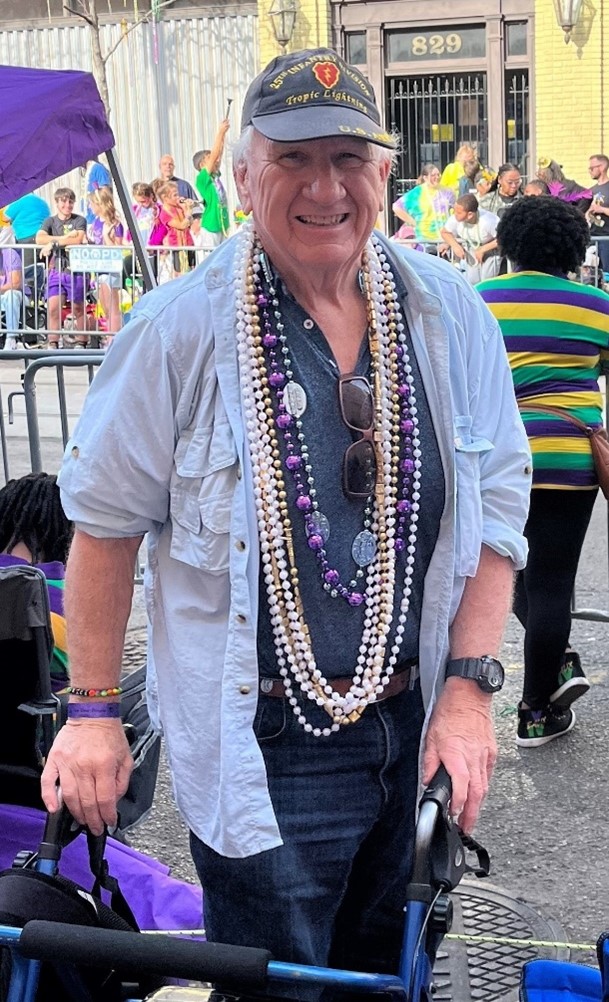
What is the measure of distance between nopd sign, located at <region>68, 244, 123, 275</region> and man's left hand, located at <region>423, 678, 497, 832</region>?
10.9 metres

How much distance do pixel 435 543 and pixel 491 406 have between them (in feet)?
0.86

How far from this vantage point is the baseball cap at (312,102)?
2.19 meters

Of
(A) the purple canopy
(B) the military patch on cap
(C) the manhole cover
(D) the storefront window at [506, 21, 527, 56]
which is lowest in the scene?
(C) the manhole cover

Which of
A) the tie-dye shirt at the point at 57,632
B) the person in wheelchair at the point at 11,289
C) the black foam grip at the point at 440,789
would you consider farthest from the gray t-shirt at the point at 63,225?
the black foam grip at the point at 440,789

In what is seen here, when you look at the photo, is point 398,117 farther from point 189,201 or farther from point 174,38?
point 189,201

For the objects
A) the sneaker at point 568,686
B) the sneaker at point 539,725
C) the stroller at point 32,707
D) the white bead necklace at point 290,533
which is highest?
the white bead necklace at point 290,533

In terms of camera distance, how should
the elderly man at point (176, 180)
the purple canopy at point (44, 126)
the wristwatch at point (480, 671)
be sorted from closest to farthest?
the wristwatch at point (480, 671) → the purple canopy at point (44, 126) → the elderly man at point (176, 180)

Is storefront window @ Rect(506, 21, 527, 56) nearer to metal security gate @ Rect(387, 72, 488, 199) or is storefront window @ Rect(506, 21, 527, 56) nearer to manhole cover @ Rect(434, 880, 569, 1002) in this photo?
metal security gate @ Rect(387, 72, 488, 199)

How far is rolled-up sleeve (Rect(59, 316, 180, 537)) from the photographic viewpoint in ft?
7.42

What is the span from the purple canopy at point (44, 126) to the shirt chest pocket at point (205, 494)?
4.36m

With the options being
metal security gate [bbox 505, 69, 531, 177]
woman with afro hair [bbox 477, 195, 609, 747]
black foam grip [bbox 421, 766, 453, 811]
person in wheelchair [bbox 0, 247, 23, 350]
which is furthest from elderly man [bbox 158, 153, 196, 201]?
black foam grip [bbox 421, 766, 453, 811]

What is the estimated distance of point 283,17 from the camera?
2084 centimetres

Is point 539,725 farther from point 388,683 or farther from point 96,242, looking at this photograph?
point 96,242

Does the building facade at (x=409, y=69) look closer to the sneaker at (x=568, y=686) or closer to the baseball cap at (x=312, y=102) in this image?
the sneaker at (x=568, y=686)
